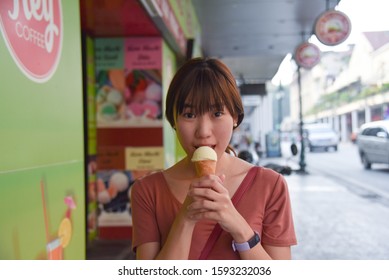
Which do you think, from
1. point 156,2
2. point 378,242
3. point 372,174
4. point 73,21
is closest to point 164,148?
point 156,2

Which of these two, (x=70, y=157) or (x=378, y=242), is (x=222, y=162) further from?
(x=378, y=242)

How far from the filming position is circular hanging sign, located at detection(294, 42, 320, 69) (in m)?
6.33

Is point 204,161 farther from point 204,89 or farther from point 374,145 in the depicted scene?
point 374,145

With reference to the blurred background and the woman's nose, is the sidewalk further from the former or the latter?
the woman's nose

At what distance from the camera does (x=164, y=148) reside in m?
3.93

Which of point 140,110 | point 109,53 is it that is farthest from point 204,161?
point 109,53

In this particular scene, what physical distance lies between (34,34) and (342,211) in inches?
179

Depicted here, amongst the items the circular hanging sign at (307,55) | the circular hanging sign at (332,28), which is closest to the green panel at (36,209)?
the circular hanging sign at (332,28)

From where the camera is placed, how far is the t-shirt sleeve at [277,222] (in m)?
0.93

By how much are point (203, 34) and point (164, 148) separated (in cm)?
358

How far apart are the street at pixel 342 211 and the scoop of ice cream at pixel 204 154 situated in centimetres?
125

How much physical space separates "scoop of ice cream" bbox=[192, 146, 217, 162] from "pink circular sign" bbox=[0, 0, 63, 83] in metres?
0.63

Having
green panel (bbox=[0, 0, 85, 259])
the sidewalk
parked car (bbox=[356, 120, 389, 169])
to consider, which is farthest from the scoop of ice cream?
parked car (bbox=[356, 120, 389, 169])

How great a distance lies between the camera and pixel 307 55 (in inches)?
253
